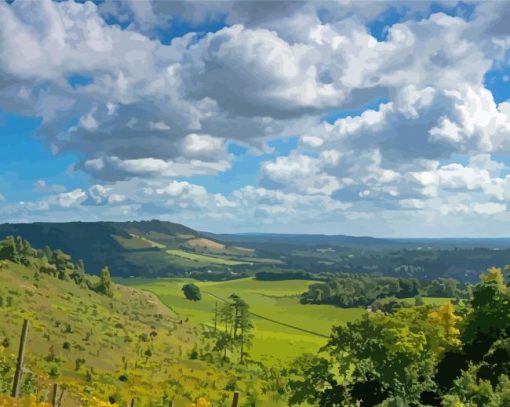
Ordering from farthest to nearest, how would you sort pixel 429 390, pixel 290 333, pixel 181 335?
pixel 290 333, pixel 181 335, pixel 429 390

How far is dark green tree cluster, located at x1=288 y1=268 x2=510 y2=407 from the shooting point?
1518 inches

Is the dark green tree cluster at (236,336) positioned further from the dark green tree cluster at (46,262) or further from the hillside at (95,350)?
the dark green tree cluster at (46,262)

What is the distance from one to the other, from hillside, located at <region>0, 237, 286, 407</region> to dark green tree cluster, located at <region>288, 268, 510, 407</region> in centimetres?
2331

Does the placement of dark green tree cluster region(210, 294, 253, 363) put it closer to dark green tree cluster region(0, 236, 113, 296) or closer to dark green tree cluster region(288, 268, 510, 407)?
dark green tree cluster region(0, 236, 113, 296)

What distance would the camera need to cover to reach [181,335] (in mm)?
125125

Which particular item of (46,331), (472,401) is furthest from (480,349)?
(46,331)

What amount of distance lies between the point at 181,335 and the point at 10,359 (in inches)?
2741

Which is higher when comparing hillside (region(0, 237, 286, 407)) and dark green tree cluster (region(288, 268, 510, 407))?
dark green tree cluster (region(288, 268, 510, 407))

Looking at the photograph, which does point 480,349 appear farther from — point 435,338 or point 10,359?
point 10,359

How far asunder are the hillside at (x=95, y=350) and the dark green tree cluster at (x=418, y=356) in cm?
2331

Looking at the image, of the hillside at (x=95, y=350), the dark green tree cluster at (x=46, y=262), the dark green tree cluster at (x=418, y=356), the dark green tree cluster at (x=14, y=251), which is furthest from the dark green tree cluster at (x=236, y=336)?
the dark green tree cluster at (x=418, y=356)

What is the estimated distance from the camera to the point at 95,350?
83.1 m

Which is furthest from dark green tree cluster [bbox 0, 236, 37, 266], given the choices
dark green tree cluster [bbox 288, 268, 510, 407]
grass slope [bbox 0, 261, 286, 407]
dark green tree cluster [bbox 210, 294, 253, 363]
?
dark green tree cluster [bbox 288, 268, 510, 407]

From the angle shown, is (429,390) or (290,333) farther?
(290,333)
